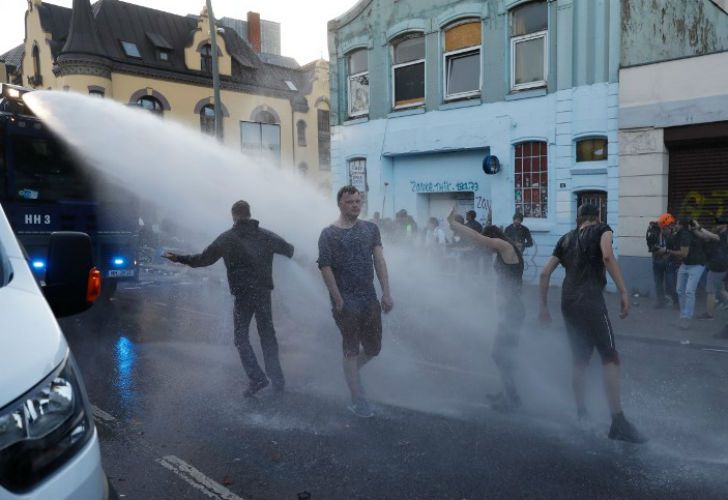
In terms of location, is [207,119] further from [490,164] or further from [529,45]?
[529,45]

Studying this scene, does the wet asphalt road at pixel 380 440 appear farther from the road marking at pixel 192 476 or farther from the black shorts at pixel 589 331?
the black shorts at pixel 589 331

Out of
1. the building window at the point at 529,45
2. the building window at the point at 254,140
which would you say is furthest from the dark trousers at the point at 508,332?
the building window at the point at 254,140

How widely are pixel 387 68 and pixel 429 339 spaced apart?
11134mm

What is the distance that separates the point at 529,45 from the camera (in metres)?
14.8

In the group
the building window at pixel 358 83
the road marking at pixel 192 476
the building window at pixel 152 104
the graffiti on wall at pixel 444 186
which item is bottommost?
the road marking at pixel 192 476

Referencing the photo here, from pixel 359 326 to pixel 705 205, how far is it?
392 inches

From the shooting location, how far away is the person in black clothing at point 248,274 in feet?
19.6

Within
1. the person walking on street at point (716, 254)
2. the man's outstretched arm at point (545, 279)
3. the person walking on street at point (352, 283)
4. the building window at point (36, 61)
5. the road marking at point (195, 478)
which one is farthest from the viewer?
the building window at point (36, 61)

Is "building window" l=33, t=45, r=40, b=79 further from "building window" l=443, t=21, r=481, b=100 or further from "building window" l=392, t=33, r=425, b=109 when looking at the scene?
"building window" l=443, t=21, r=481, b=100

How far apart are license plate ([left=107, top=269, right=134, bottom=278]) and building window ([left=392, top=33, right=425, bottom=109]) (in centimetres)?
945

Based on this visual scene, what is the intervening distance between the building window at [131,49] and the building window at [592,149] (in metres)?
24.1

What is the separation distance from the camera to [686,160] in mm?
12578

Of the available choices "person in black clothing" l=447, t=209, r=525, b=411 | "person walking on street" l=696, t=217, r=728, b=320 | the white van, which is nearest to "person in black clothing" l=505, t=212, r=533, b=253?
"person walking on street" l=696, t=217, r=728, b=320

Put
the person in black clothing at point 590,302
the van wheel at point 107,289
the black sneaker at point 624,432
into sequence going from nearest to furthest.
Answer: the black sneaker at point 624,432, the person in black clothing at point 590,302, the van wheel at point 107,289
